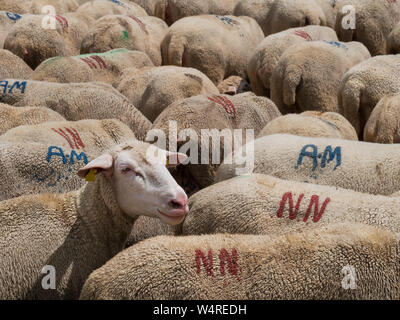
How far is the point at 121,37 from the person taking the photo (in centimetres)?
870

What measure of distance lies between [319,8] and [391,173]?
6.66 m

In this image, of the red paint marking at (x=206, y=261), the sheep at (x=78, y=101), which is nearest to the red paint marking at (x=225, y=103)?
the sheep at (x=78, y=101)

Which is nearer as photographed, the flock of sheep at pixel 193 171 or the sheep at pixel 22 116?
the flock of sheep at pixel 193 171

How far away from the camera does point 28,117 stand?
5.27 metres

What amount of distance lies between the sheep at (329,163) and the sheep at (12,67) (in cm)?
320

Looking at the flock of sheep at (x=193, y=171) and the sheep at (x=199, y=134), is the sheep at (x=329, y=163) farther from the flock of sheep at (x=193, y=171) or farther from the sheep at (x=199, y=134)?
the sheep at (x=199, y=134)

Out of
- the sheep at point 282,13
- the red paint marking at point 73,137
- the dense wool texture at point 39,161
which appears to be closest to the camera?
the dense wool texture at point 39,161

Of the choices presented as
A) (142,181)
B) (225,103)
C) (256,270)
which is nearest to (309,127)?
(225,103)

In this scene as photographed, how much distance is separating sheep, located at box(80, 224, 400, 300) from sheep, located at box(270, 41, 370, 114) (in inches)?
160

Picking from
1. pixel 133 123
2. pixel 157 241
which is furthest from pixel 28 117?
pixel 157 241

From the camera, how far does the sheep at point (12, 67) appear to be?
22.9 ft

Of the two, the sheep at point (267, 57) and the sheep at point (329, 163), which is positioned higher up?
the sheep at point (329, 163)

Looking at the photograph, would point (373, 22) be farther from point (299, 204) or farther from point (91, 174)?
point (91, 174)

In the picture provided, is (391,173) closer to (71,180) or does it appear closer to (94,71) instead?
(71,180)
